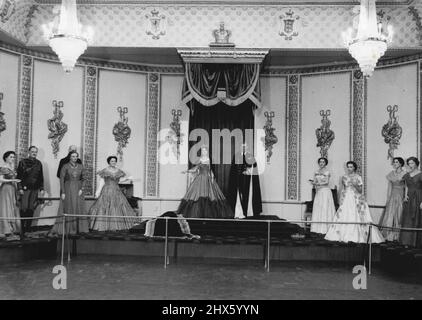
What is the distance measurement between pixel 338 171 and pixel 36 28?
6.42 meters

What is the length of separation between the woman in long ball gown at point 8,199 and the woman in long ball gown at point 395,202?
6.11 metres

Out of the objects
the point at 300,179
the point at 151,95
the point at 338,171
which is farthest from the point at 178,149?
the point at 338,171

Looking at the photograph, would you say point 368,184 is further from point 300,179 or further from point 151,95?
point 151,95

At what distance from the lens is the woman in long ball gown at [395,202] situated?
8555mm

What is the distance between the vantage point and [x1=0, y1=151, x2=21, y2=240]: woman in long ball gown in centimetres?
777

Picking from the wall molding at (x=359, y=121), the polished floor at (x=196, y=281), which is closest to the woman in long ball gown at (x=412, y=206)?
the polished floor at (x=196, y=281)

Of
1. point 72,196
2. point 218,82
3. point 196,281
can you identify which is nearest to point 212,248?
point 196,281

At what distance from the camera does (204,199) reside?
30.3ft

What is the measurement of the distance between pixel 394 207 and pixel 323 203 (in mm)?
1241

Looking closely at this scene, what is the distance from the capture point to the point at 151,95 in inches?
424

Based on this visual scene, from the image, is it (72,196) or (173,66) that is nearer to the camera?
(72,196)

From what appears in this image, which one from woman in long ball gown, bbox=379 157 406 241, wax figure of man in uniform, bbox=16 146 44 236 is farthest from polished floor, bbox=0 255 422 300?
wax figure of man in uniform, bbox=16 146 44 236

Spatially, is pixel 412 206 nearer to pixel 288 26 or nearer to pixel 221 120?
pixel 288 26
